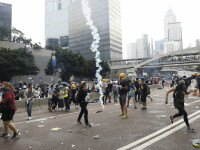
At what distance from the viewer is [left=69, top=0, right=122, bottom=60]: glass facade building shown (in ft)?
94.2

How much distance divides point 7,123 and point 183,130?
5.48 m

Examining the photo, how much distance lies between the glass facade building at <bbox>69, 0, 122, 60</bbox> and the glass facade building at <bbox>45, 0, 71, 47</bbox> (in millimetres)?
69643

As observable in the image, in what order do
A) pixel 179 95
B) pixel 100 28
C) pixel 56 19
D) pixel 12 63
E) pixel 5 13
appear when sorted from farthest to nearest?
pixel 56 19
pixel 5 13
pixel 100 28
pixel 12 63
pixel 179 95

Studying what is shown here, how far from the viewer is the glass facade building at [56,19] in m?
148

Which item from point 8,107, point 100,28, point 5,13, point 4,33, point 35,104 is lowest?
point 35,104

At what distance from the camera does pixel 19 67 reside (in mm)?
34938

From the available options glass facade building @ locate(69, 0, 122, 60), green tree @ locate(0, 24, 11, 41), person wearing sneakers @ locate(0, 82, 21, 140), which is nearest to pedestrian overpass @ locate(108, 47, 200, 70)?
glass facade building @ locate(69, 0, 122, 60)

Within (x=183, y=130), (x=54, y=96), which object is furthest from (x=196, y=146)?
(x=54, y=96)

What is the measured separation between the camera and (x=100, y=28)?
4497cm

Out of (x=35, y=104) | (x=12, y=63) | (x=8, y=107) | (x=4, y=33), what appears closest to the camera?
(x=8, y=107)

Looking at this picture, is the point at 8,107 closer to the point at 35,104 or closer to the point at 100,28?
the point at 35,104

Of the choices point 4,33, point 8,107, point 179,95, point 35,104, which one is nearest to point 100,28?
point 4,33

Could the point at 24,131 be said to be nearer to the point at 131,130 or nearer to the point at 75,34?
the point at 131,130

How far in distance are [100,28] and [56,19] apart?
121m
